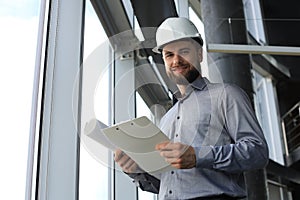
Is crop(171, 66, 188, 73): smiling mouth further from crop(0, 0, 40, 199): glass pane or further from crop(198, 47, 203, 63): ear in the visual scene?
crop(0, 0, 40, 199): glass pane

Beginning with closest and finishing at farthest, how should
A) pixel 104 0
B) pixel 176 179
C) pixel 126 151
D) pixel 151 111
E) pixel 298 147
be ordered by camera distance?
pixel 126 151 → pixel 176 179 → pixel 151 111 → pixel 104 0 → pixel 298 147

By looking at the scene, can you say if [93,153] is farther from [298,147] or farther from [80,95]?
[298,147]

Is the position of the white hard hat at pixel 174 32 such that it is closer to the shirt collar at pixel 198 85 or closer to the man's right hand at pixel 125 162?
the shirt collar at pixel 198 85

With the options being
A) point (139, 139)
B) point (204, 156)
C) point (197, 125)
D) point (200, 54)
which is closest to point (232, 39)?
point (200, 54)

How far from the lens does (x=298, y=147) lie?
6012 mm

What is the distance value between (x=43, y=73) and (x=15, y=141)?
0.97 ft

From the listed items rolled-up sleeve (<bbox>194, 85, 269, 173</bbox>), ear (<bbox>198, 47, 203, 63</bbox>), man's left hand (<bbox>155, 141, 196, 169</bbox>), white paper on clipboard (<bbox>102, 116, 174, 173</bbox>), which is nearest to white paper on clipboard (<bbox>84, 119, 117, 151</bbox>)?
white paper on clipboard (<bbox>102, 116, 174, 173</bbox>)

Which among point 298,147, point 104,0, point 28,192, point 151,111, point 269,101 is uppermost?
point 269,101

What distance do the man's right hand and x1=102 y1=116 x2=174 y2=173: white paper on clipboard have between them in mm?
25

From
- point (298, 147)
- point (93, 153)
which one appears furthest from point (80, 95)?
point (298, 147)

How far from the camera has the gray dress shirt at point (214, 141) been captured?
1.12 meters

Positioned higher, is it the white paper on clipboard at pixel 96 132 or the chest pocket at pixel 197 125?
the chest pocket at pixel 197 125

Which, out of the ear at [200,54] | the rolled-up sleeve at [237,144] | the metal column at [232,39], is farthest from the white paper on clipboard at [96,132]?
the metal column at [232,39]

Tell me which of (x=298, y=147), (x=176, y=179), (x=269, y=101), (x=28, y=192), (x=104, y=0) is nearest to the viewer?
(x=176, y=179)
